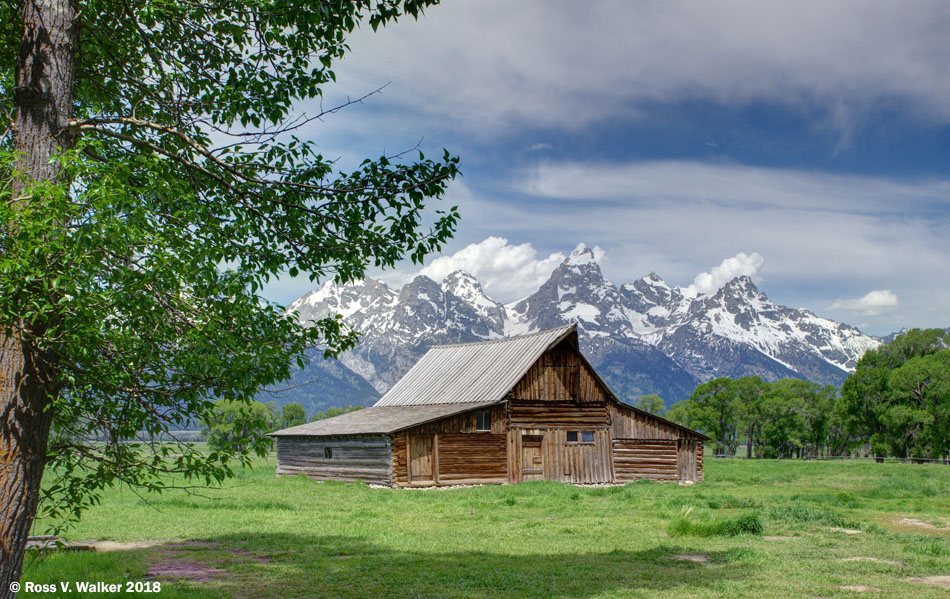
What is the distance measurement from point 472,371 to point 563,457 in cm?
852

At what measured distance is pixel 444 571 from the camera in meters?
13.3

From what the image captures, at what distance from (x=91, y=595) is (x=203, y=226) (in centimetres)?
515

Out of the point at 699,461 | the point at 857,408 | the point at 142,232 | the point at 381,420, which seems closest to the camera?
the point at 142,232

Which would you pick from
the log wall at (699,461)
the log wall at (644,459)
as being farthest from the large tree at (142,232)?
the log wall at (699,461)

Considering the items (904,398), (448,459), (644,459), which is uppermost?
(904,398)

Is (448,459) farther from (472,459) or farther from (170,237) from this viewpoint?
(170,237)

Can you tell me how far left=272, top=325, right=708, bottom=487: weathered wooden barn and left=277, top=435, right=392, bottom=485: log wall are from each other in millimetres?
60

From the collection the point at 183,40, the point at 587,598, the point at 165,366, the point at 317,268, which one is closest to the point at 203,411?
the point at 165,366

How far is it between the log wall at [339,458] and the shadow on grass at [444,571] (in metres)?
20.5

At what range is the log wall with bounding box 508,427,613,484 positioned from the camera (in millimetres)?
39906

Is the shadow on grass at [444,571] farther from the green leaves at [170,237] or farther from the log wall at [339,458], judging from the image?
the log wall at [339,458]

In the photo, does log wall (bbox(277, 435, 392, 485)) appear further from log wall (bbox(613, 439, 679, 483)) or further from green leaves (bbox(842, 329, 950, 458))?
green leaves (bbox(842, 329, 950, 458))

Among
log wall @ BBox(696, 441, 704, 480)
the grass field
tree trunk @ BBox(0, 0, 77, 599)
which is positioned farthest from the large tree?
log wall @ BBox(696, 441, 704, 480)

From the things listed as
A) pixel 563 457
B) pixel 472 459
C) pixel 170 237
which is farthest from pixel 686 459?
pixel 170 237
